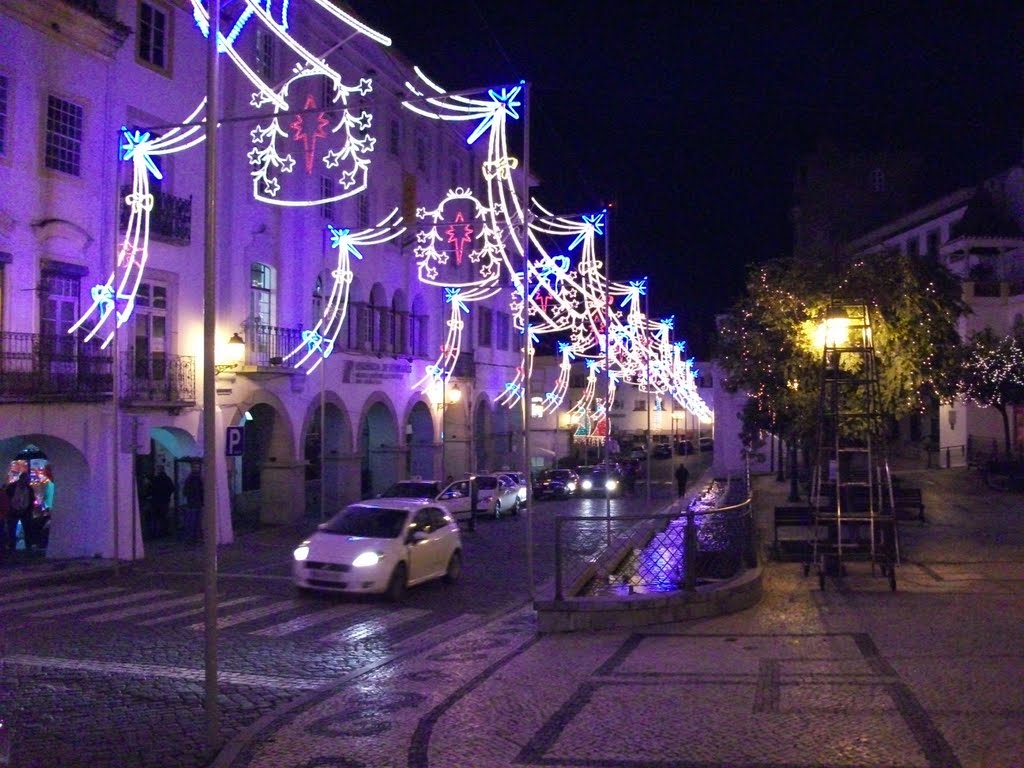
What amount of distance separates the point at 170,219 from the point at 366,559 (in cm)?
1031

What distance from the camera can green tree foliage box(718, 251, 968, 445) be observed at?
57.3 feet

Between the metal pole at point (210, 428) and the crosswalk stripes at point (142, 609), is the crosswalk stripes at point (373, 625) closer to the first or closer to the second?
the crosswalk stripes at point (142, 609)

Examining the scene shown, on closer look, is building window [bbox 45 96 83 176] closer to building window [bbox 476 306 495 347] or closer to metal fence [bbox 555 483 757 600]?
metal fence [bbox 555 483 757 600]

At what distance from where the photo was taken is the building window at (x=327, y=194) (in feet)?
97.0

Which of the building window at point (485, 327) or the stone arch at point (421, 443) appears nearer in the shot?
the stone arch at point (421, 443)

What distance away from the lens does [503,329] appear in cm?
4544

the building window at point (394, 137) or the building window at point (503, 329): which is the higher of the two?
the building window at point (394, 137)

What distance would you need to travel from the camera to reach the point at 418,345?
3684cm

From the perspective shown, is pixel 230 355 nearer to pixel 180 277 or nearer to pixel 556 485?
A: pixel 180 277

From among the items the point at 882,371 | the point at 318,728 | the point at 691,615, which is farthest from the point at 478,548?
the point at 318,728

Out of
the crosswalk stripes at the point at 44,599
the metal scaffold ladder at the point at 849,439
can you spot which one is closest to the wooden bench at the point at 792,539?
the metal scaffold ladder at the point at 849,439

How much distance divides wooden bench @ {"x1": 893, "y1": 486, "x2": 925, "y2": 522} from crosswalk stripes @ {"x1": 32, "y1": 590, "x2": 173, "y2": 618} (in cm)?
1612

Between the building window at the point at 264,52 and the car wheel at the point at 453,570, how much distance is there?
46.9 feet

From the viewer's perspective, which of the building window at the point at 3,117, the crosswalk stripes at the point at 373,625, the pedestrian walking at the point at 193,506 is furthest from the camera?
the pedestrian walking at the point at 193,506
